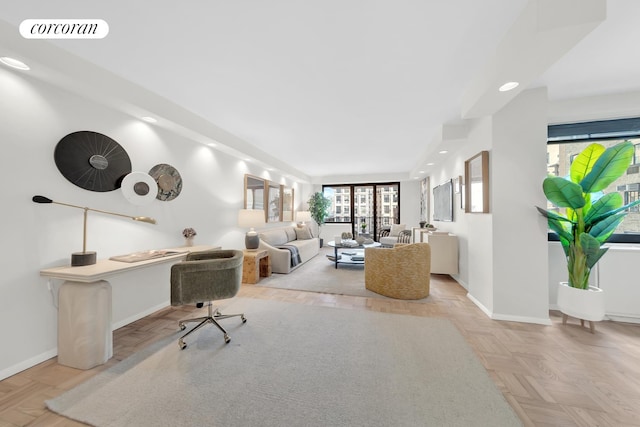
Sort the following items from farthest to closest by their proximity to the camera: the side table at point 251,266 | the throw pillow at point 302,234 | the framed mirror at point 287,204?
1. the throw pillow at point 302,234
2. the framed mirror at point 287,204
3. the side table at point 251,266

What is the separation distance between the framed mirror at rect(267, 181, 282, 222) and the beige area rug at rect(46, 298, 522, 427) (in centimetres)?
379

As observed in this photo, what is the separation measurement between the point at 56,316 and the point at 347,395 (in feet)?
8.78

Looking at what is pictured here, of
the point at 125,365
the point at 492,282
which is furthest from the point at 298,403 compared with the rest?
the point at 492,282

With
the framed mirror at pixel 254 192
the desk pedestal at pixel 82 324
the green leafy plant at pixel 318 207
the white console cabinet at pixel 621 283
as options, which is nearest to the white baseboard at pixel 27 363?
the desk pedestal at pixel 82 324

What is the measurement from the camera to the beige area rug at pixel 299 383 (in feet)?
4.56

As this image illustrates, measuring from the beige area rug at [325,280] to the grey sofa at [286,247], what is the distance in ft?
0.60

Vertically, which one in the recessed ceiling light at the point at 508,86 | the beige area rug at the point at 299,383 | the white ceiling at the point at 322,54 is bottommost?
the beige area rug at the point at 299,383

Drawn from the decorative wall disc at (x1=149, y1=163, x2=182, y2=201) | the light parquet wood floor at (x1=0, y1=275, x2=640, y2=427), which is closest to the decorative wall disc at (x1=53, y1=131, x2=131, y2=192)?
the decorative wall disc at (x1=149, y1=163, x2=182, y2=201)

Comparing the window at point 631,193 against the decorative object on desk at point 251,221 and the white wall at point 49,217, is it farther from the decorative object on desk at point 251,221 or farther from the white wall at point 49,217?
the white wall at point 49,217

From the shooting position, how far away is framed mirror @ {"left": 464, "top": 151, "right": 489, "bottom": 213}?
2830mm

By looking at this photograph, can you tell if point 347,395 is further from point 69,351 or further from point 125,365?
point 69,351

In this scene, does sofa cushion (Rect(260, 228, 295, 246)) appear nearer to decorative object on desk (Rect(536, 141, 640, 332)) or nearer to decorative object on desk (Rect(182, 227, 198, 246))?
decorative object on desk (Rect(182, 227, 198, 246))

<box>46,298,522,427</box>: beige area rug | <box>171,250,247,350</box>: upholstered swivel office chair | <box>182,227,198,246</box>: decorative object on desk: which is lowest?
<box>46,298,522,427</box>: beige area rug

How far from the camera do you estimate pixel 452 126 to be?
3.55 m
